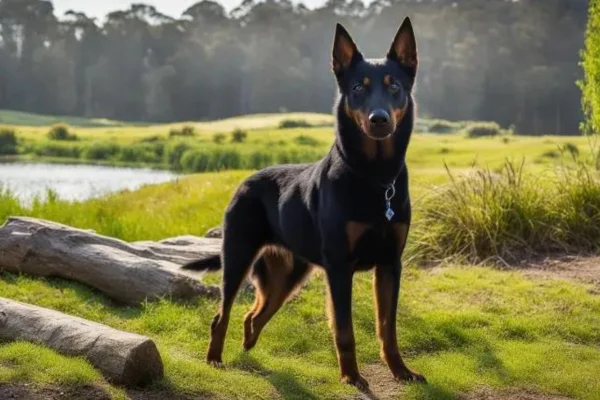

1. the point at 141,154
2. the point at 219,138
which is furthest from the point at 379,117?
the point at 141,154

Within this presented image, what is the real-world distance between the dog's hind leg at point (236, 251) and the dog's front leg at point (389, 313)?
895 millimetres

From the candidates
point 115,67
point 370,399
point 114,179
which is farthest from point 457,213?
point 115,67

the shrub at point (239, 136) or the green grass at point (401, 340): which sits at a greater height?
the shrub at point (239, 136)

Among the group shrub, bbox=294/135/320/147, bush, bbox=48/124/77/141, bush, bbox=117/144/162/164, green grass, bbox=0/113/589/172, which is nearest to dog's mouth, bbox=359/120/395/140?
green grass, bbox=0/113/589/172

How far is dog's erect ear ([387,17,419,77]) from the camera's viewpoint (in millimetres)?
4727

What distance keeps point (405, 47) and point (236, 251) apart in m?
1.72

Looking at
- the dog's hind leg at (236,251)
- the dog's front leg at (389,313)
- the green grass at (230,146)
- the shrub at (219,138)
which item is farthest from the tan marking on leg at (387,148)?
the shrub at (219,138)

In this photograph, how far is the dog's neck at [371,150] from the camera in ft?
15.1

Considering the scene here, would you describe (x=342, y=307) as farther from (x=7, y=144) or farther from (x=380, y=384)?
(x=7, y=144)

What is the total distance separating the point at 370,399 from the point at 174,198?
10.0m

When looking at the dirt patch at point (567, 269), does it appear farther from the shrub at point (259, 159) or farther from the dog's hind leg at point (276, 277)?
the shrub at point (259, 159)

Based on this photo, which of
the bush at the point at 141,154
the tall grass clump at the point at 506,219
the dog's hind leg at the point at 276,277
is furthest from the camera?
the bush at the point at 141,154

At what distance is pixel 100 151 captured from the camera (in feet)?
120

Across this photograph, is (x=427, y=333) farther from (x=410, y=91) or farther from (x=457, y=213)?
(x=457, y=213)
